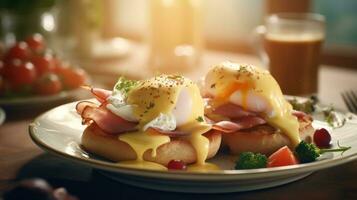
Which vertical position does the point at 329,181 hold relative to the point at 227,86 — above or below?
below

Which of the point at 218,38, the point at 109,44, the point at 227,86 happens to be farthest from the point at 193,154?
the point at 218,38

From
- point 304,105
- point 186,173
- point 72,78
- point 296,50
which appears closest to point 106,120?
point 186,173

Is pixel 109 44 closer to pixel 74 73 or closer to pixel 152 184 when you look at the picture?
pixel 74 73

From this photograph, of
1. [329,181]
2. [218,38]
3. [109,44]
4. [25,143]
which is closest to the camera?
[329,181]

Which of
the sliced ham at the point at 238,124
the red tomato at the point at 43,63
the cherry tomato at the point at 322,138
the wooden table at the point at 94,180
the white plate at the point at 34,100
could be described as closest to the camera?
the wooden table at the point at 94,180

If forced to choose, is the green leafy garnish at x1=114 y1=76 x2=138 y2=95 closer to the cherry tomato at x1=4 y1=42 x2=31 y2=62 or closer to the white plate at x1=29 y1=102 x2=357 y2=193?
the white plate at x1=29 y1=102 x2=357 y2=193

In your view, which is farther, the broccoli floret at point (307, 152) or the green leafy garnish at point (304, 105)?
the green leafy garnish at point (304, 105)

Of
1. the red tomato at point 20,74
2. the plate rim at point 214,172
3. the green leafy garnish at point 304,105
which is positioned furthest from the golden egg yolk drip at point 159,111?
the red tomato at point 20,74

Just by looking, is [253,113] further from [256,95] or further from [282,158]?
[282,158]

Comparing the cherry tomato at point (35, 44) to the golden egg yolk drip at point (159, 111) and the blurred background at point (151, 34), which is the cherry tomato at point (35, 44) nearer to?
the blurred background at point (151, 34)
